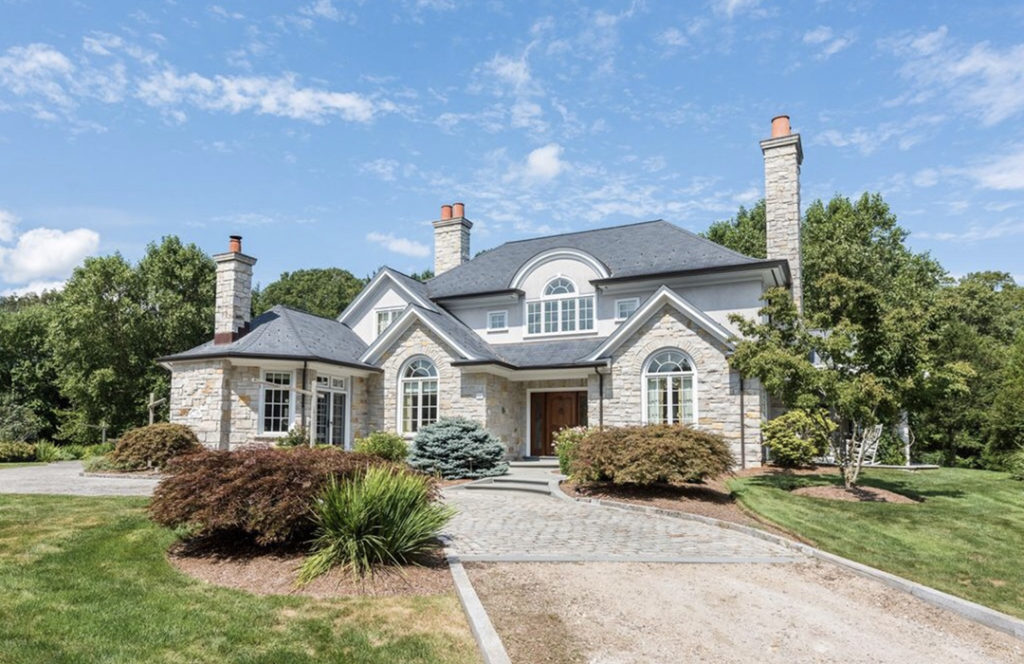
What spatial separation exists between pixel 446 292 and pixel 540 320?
3.96m

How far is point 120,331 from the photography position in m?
31.6

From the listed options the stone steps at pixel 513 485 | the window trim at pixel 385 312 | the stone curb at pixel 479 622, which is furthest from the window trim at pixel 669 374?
the stone curb at pixel 479 622

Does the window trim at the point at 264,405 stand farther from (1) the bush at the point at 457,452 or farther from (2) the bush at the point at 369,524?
(2) the bush at the point at 369,524

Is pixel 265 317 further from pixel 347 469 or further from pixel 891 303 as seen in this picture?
pixel 891 303

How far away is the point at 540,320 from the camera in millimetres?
22422

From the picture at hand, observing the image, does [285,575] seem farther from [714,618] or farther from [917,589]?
[917,589]

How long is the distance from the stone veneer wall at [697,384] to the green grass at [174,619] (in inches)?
485

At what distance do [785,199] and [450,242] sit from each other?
13302 mm

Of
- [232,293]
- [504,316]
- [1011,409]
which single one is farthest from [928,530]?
[232,293]

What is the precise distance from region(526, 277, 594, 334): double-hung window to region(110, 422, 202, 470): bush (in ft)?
37.0

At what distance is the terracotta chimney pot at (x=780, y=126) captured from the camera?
807 inches

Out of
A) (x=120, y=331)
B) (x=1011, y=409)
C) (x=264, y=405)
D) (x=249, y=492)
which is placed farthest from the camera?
(x=120, y=331)

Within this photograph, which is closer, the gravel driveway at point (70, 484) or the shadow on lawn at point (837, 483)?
the gravel driveway at point (70, 484)

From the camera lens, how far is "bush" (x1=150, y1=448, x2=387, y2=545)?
7027 millimetres
